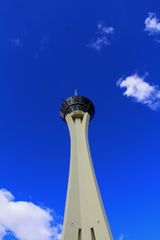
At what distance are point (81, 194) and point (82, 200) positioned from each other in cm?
73

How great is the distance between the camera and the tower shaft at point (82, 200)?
1272 inches

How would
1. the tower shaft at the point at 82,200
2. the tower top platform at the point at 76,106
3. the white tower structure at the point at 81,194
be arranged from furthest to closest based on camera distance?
1. the tower top platform at the point at 76,106
2. the white tower structure at the point at 81,194
3. the tower shaft at the point at 82,200

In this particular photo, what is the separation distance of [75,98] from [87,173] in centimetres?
1428

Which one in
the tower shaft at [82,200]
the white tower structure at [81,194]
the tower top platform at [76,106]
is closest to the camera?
the tower shaft at [82,200]

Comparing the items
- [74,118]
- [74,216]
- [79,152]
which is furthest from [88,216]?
[74,118]

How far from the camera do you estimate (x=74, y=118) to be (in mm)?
46281

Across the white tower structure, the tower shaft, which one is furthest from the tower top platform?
the tower shaft

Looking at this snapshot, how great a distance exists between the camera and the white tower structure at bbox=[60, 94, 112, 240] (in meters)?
32.4

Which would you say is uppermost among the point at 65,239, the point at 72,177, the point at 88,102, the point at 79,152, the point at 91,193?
the point at 88,102

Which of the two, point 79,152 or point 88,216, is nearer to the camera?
point 88,216

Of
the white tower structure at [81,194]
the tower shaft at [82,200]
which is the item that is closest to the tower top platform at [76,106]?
the white tower structure at [81,194]

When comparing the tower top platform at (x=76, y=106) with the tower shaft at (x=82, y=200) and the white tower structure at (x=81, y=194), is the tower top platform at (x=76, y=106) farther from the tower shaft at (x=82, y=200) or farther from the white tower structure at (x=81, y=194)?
the tower shaft at (x=82, y=200)

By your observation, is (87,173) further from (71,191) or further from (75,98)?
(75,98)

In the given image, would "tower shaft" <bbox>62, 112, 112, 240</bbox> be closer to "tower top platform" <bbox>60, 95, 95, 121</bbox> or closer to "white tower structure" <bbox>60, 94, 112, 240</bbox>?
"white tower structure" <bbox>60, 94, 112, 240</bbox>
